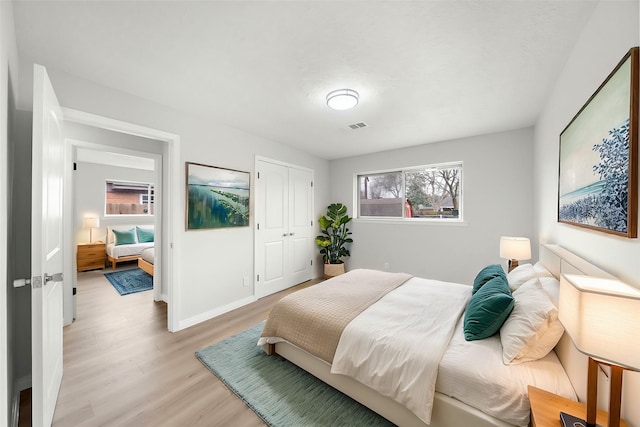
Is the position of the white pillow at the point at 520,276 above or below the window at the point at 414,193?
below

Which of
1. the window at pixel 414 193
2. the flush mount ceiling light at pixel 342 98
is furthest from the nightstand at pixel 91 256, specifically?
the flush mount ceiling light at pixel 342 98

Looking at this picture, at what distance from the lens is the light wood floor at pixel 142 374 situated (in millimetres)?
1615

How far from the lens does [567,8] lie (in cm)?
134

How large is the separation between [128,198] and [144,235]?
1208 mm

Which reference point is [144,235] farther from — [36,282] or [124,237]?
[36,282]

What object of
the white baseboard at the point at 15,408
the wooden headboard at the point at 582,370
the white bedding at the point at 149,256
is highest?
the wooden headboard at the point at 582,370

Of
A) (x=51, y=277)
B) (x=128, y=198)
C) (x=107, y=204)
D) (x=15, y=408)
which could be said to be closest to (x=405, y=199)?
(x=51, y=277)

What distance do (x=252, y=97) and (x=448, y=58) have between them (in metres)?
1.71

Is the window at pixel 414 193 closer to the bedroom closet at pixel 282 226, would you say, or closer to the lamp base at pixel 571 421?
the bedroom closet at pixel 282 226

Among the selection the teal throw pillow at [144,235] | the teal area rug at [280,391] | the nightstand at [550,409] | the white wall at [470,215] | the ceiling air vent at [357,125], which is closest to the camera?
the nightstand at [550,409]

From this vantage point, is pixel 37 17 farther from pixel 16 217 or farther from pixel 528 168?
pixel 528 168

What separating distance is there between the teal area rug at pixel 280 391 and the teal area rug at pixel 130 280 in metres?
2.71

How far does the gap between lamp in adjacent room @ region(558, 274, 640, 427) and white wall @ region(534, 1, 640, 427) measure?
12 cm

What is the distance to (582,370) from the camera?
1099 millimetres
